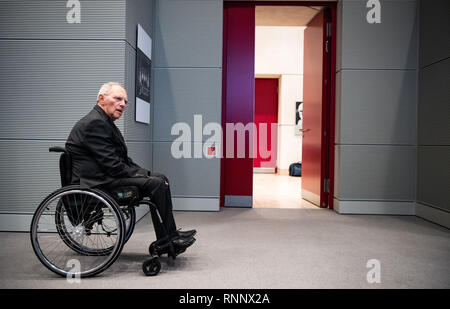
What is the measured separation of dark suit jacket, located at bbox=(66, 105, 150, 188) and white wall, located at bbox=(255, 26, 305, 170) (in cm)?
740

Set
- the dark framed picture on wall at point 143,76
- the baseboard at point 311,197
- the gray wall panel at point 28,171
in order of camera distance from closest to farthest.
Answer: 1. the gray wall panel at point 28,171
2. the dark framed picture on wall at point 143,76
3. the baseboard at point 311,197

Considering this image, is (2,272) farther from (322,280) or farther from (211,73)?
(211,73)

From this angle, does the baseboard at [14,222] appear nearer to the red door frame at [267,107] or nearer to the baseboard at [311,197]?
the baseboard at [311,197]

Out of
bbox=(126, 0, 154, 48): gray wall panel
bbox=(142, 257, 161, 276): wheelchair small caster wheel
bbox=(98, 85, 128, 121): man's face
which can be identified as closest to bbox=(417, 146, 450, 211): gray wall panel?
bbox=(142, 257, 161, 276): wheelchair small caster wheel

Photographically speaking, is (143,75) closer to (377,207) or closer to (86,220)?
(86,220)

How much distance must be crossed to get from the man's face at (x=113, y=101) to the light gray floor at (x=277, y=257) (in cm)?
99

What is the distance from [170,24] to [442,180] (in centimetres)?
343

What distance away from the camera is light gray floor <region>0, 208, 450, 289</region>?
1979 millimetres

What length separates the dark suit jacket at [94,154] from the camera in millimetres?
1988

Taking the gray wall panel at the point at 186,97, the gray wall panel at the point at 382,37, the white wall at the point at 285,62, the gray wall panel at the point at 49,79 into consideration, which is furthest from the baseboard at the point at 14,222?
the white wall at the point at 285,62

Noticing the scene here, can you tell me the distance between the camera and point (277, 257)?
8.02ft

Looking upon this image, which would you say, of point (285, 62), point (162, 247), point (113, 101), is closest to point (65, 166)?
point (113, 101)

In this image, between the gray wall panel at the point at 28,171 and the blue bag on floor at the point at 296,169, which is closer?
the gray wall panel at the point at 28,171

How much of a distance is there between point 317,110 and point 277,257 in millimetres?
2712
